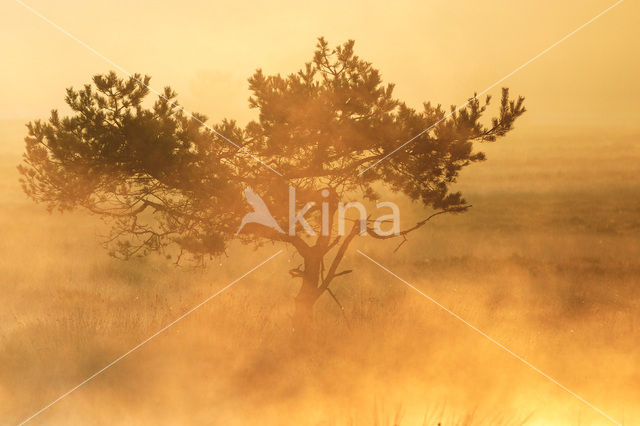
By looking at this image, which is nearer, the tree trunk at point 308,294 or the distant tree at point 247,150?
the distant tree at point 247,150

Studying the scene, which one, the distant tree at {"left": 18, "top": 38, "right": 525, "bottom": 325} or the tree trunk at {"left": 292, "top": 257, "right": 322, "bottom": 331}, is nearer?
the distant tree at {"left": 18, "top": 38, "right": 525, "bottom": 325}

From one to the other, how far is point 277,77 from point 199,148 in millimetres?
2135

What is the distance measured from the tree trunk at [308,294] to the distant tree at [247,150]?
47 cm

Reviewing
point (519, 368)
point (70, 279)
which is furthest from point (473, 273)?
point (70, 279)

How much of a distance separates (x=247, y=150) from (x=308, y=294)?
3.49 meters

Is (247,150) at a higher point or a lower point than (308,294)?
higher

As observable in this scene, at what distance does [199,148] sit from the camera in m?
11.7

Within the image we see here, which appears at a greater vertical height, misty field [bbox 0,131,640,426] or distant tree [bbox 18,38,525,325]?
distant tree [bbox 18,38,525,325]

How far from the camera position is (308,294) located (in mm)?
13500

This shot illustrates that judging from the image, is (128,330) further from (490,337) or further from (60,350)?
(490,337)

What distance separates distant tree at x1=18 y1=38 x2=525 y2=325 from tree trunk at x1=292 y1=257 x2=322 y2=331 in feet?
1.55

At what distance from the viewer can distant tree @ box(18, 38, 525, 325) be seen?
1140 centimetres

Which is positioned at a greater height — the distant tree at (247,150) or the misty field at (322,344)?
the distant tree at (247,150)

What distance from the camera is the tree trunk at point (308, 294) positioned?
13414mm
